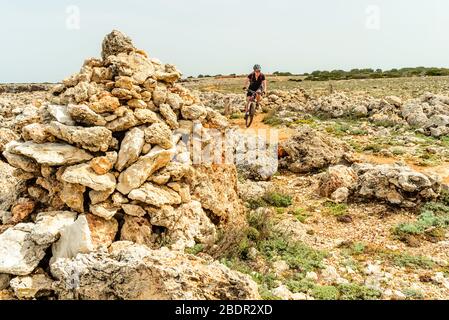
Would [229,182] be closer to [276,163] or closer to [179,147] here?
[179,147]

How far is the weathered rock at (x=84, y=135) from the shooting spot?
6.81 metres

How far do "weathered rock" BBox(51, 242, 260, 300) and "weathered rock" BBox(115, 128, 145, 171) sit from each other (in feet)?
6.35

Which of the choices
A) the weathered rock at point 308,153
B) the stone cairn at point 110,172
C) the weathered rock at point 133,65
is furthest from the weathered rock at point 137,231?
the weathered rock at point 308,153

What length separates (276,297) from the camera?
5.68 m

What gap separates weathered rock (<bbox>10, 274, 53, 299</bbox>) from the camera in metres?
5.32

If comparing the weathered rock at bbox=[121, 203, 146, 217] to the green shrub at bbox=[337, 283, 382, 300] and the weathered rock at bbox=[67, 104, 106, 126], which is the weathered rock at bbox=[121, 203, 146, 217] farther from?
the green shrub at bbox=[337, 283, 382, 300]

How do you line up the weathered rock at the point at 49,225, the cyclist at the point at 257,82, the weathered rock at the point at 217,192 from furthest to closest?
the cyclist at the point at 257,82, the weathered rock at the point at 217,192, the weathered rock at the point at 49,225

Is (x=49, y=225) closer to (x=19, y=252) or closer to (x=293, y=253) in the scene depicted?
(x=19, y=252)

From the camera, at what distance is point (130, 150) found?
273 inches

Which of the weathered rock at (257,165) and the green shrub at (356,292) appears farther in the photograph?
the weathered rock at (257,165)

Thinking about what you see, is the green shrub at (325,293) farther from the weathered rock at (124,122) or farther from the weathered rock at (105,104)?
the weathered rock at (105,104)

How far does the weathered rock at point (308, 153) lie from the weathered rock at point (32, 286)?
8.43 m

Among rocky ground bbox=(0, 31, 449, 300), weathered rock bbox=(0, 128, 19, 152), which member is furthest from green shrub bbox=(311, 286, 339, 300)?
weathered rock bbox=(0, 128, 19, 152)
